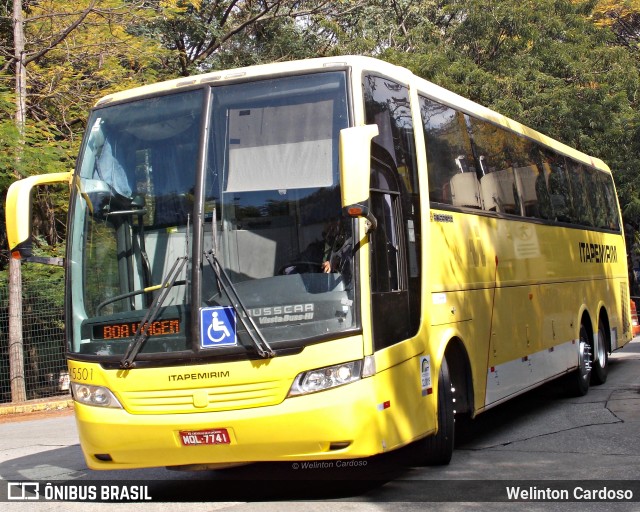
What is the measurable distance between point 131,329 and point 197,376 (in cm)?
67

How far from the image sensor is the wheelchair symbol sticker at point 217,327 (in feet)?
21.7

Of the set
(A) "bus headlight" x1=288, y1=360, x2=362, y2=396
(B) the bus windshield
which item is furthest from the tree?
(A) "bus headlight" x1=288, y1=360, x2=362, y2=396

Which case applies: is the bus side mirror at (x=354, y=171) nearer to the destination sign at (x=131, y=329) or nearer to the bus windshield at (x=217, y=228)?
the bus windshield at (x=217, y=228)

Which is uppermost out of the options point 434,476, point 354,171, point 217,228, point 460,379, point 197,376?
point 354,171

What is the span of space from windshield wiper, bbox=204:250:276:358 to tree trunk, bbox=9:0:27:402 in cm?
1208

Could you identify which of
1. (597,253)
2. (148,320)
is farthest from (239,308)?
(597,253)

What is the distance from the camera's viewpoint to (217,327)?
665 cm

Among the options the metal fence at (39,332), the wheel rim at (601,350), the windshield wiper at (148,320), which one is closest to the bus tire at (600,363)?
the wheel rim at (601,350)

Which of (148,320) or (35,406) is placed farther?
(35,406)

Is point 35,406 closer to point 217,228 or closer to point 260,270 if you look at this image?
point 217,228

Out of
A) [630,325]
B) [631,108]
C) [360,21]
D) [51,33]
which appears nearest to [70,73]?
[51,33]

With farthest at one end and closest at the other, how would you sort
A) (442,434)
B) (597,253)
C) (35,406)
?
1. (35,406)
2. (597,253)
3. (442,434)

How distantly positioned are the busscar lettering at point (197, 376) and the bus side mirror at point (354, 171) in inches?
58.1

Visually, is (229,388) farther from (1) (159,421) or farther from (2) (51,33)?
(2) (51,33)
